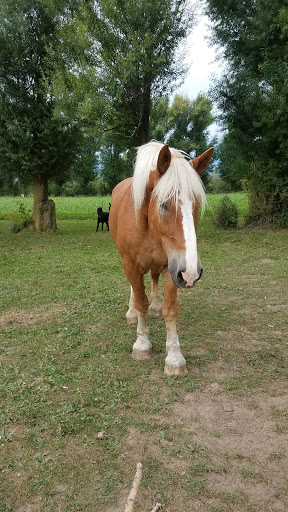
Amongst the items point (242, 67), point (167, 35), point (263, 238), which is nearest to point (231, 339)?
point (263, 238)

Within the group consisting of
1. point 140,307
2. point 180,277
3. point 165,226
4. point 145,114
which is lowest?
point 140,307

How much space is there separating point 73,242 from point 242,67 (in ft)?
26.9

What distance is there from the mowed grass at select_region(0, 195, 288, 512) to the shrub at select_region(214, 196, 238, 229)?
7.60 meters

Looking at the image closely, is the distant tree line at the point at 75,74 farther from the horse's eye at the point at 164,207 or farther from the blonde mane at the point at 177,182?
the horse's eye at the point at 164,207

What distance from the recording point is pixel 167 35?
1153 centimetres

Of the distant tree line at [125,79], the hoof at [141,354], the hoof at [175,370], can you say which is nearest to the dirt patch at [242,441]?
the hoof at [175,370]

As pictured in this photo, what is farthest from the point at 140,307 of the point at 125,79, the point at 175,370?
the point at 125,79

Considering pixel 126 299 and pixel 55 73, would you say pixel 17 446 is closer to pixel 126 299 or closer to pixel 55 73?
pixel 126 299

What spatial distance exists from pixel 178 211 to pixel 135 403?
154 cm

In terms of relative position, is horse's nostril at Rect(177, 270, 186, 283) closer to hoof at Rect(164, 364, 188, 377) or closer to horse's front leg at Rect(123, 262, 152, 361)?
horse's front leg at Rect(123, 262, 152, 361)

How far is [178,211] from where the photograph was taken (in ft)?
8.27

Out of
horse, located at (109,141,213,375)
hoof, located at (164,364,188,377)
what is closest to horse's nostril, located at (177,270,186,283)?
horse, located at (109,141,213,375)

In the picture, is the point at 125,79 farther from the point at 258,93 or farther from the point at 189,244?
the point at 189,244

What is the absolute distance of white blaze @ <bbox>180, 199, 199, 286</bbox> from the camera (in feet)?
7.77
